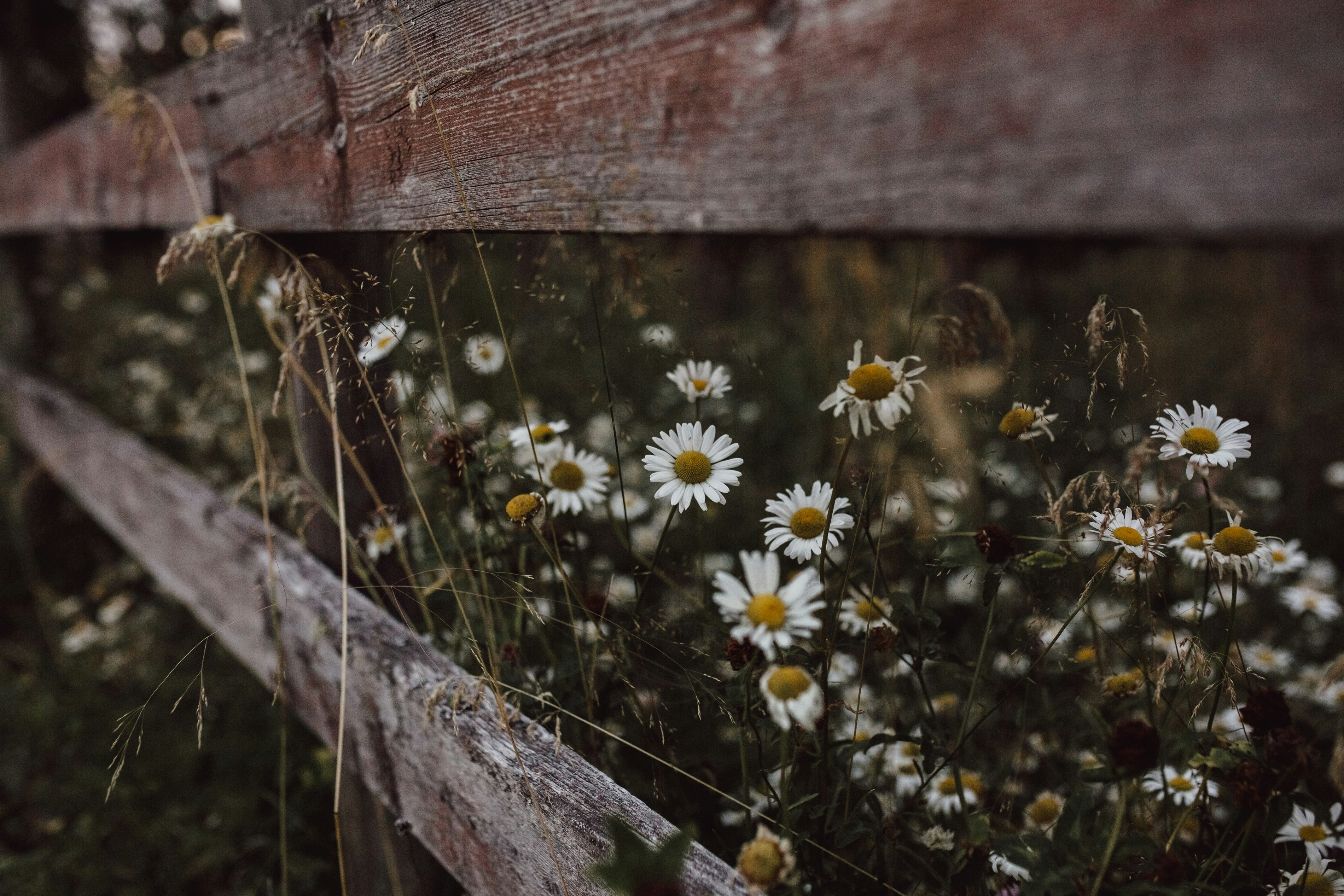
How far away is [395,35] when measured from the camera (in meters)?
0.89

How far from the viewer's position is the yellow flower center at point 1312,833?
903 mm

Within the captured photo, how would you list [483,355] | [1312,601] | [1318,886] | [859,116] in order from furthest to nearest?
[1312,601] < [483,355] < [1318,886] < [859,116]

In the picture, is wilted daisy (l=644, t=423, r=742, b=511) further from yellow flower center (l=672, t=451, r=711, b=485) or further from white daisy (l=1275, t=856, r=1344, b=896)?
white daisy (l=1275, t=856, r=1344, b=896)

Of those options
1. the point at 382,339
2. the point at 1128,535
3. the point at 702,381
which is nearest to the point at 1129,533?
the point at 1128,535

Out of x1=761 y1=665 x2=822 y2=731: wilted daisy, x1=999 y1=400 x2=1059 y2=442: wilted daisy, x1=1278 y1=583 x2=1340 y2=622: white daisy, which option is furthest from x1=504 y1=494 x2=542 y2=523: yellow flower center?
x1=1278 y1=583 x2=1340 y2=622: white daisy

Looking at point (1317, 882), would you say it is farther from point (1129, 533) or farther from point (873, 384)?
point (873, 384)

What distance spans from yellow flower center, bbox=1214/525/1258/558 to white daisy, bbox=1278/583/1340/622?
0.94 meters

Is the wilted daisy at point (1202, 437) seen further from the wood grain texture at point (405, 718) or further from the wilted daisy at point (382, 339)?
the wilted daisy at point (382, 339)

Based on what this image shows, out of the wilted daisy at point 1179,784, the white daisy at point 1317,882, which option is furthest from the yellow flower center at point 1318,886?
the wilted daisy at point 1179,784

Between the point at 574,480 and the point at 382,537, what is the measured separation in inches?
14.0

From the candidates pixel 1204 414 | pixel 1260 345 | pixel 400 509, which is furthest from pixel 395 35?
pixel 1260 345

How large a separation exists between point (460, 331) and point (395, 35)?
34 centimetres

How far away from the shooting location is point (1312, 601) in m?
1.60

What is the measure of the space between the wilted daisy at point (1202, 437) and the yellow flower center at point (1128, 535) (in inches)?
3.3
